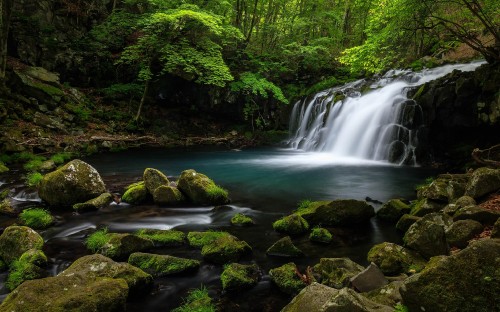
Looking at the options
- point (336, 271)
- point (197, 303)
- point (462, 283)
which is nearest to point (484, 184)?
point (336, 271)

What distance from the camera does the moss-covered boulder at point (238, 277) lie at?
4.55 meters

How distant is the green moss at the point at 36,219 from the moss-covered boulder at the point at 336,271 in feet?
18.5

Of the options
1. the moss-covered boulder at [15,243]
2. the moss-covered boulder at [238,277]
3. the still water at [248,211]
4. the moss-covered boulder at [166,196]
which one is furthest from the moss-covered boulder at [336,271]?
the moss-covered boulder at [15,243]

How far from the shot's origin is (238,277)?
15.0 feet

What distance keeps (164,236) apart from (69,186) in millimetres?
3473

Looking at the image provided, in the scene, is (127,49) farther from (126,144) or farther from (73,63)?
(126,144)

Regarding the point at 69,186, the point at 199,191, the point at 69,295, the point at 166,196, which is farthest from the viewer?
the point at 199,191

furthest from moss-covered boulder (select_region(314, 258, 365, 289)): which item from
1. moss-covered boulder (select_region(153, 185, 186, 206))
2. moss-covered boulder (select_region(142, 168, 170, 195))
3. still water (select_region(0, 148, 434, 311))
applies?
moss-covered boulder (select_region(142, 168, 170, 195))

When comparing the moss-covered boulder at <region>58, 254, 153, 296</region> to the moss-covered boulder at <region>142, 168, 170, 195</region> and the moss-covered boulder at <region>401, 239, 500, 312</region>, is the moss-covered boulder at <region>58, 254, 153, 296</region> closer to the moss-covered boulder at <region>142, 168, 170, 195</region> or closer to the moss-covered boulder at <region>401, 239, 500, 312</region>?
the moss-covered boulder at <region>401, 239, 500, 312</region>

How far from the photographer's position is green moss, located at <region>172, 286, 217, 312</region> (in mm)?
4012

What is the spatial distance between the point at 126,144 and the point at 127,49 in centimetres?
551

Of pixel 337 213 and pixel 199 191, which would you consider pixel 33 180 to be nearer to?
pixel 199 191

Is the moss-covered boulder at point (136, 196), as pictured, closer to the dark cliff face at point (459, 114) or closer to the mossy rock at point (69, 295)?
the mossy rock at point (69, 295)

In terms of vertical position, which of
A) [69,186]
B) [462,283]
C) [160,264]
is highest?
[462,283]
